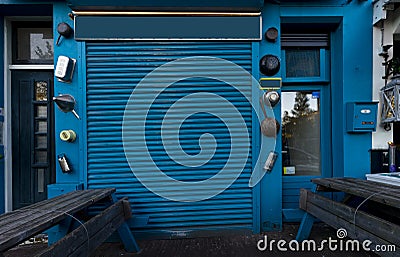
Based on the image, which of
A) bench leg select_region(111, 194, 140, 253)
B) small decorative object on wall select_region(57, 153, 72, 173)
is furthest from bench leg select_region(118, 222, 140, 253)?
small decorative object on wall select_region(57, 153, 72, 173)

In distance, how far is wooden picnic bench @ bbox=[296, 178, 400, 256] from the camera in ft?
6.40

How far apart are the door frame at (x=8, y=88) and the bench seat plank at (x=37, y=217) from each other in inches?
62.9

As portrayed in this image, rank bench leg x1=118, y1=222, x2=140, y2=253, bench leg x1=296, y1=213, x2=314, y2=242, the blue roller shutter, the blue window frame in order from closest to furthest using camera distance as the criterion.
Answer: bench leg x1=118, y1=222, x2=140, y2=253 → bench leg x1=296, y1=213, x2=314, y2=242 → the blue roller shutter → the blue window frame

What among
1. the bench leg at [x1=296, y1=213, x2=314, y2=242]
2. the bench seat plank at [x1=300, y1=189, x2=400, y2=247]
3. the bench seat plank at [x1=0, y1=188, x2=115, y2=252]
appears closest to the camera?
the bench seat plank at [x1=0, y1=188, x2=115, y2=252]

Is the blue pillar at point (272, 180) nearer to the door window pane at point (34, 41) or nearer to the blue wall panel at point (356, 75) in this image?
the blue wall panel at point (356, 75)

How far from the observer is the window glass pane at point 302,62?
12.8ft

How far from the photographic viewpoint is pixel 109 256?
304 centimetres

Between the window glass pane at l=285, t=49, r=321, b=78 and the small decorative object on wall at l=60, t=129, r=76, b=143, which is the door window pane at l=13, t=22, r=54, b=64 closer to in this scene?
the small decorative object on wall at l=60, t=129, r=76, b=143

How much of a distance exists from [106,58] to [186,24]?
117 cm

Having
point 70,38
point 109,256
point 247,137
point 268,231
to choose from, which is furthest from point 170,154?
point 70,38

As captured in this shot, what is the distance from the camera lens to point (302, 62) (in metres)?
3.90

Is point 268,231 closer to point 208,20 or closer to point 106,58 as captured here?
point 208,20

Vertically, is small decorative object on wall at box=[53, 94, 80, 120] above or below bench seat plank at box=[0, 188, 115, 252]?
above

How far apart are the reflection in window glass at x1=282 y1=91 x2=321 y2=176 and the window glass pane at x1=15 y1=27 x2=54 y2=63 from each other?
3679mm
